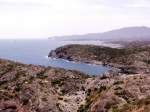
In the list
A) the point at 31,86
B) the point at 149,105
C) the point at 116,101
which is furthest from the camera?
the point at 31,86

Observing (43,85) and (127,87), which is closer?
(127,87)

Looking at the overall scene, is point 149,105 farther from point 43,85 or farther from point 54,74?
point 54,74

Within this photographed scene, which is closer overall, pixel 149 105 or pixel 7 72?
pixel 149 105

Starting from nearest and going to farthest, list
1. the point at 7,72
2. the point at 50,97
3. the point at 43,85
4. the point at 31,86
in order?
the point at 50,97 < the point at 31,86 < the point at 43,85 < the point at 7,72

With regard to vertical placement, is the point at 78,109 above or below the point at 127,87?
below

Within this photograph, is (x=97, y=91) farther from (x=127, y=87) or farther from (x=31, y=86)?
(x=31, y=86)

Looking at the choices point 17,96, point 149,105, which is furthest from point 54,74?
point 149,105

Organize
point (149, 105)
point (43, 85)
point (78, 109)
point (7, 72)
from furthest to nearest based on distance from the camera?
point (7, 72)
point (43, 85)
point (78, 109)
point (149, 105)

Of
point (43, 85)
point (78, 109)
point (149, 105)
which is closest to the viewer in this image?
point (149, 105)

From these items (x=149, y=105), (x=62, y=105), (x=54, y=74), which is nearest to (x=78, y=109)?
(x=62, y=105)
